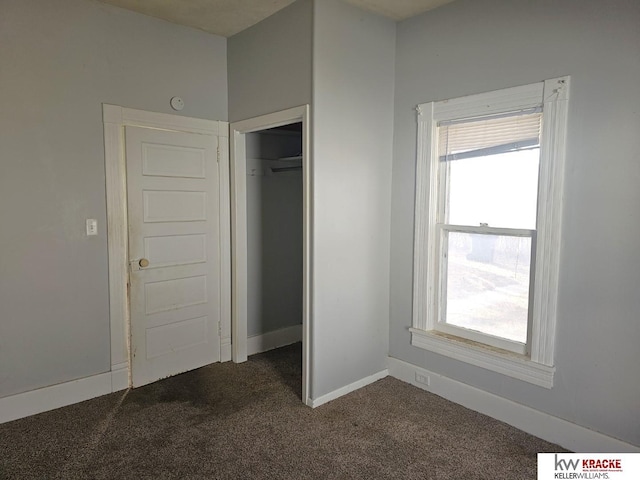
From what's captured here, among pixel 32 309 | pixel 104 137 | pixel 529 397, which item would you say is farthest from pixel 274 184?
pixel 529 397

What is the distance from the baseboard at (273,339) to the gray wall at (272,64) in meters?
2.08

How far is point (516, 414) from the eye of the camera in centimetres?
275

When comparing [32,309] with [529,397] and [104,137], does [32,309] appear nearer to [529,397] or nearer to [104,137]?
[104,137]

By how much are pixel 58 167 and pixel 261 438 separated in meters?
2.25

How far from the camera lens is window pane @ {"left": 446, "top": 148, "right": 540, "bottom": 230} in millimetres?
2701

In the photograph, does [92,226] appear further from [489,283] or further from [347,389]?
[489,283]

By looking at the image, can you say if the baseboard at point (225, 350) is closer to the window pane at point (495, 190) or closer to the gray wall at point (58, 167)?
the gray wall at point (58, 167)

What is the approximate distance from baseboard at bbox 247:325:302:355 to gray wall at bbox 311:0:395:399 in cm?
120

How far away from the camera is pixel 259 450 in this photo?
8.20ft

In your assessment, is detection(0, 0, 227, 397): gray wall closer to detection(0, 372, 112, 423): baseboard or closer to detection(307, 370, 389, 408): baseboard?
detection(0, 372, 112, 423): baseboard

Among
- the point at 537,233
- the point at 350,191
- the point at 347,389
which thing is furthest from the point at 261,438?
the point at 537,233

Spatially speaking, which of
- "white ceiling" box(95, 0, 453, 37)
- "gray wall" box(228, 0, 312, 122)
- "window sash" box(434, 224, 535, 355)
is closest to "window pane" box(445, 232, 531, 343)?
"window sash" box(434, 224, 535, 355)

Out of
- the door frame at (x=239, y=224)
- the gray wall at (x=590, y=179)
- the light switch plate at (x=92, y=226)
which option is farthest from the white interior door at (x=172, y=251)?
the gray wall at (x=590, y=179)

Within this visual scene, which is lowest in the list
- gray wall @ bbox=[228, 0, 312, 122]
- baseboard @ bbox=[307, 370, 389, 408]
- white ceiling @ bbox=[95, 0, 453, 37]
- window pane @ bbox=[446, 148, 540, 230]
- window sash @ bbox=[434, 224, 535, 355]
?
baseboard @ bbox=[307, 370, 389, 408]
